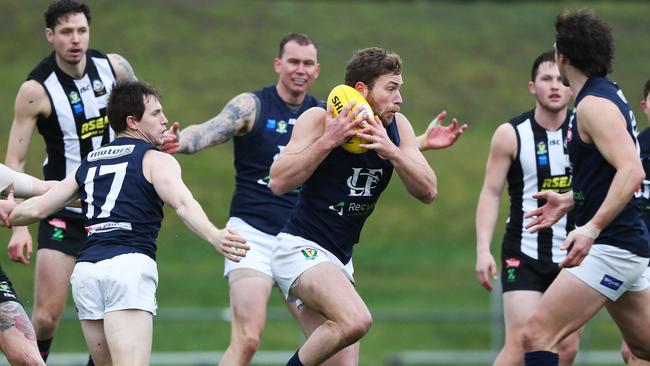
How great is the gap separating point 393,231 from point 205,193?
4.73m

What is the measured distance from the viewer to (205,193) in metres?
27.2

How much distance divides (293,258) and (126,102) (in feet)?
4.96

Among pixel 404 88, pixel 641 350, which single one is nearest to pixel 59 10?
pixel 641 350

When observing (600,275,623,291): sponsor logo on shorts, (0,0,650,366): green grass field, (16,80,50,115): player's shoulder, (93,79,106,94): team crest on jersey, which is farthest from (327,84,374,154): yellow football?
(0,0,650,366): green grass field

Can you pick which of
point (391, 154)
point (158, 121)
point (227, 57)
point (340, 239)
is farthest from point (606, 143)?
point (227, 57)

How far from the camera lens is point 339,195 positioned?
7.54m

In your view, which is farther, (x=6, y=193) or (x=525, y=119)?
(x=525, y=119)

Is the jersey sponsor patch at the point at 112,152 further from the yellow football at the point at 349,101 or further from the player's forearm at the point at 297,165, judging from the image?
the yellow football at the point at 349,101

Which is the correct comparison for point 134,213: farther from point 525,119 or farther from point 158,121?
point 525,119

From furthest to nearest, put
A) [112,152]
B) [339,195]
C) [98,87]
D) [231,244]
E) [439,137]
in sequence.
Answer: [98,87] → [439,137] → [339,195] → [112,152] → [231,244]

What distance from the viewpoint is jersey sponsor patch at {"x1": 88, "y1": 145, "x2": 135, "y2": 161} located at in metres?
7.18

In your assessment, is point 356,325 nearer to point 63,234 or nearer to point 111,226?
point 111,226

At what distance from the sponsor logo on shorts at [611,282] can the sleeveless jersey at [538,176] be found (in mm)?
1623

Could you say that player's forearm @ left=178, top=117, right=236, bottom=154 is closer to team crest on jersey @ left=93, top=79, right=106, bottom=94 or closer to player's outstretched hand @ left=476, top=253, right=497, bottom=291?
team crest on jersey @ left=93, top=79, right=106, bottom=94
